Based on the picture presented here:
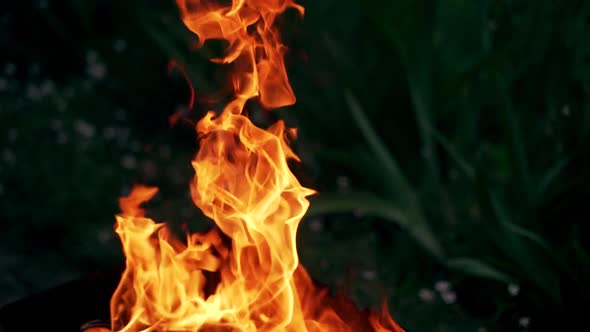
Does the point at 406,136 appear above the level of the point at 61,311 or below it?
below

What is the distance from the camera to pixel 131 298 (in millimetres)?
1726

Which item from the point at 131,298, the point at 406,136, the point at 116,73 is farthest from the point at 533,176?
the point at 116,73

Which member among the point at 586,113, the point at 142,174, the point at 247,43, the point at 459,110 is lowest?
the point at 142,174

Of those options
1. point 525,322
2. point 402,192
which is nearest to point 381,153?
point 402,192

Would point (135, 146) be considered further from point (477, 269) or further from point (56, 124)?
point (477, 269)

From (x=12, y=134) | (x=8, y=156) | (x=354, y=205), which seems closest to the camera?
(x=354, y=205)

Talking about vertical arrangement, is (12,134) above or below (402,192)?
above

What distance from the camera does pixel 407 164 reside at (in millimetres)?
2986

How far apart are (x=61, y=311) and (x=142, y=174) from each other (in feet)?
5.71

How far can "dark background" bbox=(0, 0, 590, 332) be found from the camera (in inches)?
92.4

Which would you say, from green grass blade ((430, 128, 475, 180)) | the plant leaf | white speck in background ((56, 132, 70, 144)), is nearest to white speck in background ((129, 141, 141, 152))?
white speck in background ((56, 132, 70, 144))

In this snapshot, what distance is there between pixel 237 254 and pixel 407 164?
1.40 m

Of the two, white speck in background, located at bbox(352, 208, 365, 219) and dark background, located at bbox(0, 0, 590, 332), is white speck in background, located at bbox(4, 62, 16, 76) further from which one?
white speck in background, located at bbox(352, 208, 365, 219)

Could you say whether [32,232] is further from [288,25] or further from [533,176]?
[533,176]
